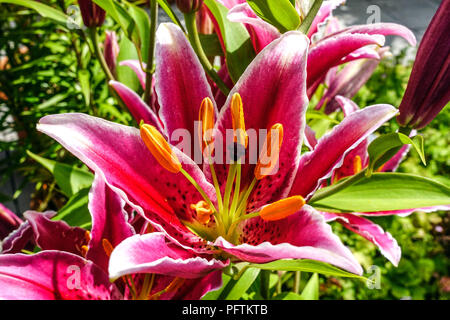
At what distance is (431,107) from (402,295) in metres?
1.40

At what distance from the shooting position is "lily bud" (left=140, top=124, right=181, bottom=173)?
0.39 meters

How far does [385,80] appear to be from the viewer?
2.49 m

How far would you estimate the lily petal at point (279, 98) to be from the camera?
0.40 meters

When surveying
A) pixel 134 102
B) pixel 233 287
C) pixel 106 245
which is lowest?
pixel 233 287

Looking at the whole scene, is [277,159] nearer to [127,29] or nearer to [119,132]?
[119,132]

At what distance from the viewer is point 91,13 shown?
670 mm

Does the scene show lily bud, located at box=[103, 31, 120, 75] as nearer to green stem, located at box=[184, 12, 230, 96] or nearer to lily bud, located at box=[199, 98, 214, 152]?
green stem, located at box=[184, 12, 230, 96]

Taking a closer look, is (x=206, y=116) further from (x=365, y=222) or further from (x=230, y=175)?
(x=365, y=222)

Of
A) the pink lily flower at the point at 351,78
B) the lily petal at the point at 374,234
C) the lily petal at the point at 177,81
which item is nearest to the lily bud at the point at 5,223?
the lily petal at the point at 177,81

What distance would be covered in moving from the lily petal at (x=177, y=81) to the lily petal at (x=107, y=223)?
8 centimetres

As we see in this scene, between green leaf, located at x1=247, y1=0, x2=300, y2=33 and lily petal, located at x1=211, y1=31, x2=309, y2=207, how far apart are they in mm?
54

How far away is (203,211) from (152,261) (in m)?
0.10

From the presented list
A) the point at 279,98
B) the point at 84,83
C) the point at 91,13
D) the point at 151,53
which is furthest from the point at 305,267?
the point at 84,83
